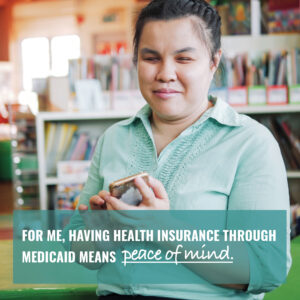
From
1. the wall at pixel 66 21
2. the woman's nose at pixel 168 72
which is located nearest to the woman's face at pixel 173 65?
the woman's nose at pixel 168 72

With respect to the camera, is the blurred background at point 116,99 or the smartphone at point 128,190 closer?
the smartphone at point 128,190

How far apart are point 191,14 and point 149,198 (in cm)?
41

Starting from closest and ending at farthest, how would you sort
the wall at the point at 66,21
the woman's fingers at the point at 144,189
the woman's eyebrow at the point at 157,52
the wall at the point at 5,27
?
the woman's fingers at the point at 144,189, the woman's eyebrow at the point at 157,52, the wall at the point at 66,21, the wall at the point at 5,27

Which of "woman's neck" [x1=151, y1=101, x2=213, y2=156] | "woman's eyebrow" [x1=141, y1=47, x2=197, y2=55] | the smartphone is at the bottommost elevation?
the smartphone

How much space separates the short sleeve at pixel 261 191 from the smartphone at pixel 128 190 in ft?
0.68

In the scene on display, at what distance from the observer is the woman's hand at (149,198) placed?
2.43ft

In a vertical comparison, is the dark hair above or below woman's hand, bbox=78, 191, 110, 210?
above

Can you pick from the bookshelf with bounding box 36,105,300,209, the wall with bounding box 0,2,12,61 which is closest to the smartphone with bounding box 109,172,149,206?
the bookshelf with bounding box 36,105,300,209

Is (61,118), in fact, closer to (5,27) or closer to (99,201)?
(99,201)

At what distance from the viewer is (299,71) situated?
286 cm

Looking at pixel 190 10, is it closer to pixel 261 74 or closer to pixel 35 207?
pixel 261 74

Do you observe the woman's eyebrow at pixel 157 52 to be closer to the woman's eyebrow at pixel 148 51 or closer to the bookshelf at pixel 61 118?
→ the woman's eyebrow at pixel 148 51

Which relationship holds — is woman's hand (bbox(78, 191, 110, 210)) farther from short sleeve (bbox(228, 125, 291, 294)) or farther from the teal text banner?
short sleeve (bbox(228, 125, 291, 294))

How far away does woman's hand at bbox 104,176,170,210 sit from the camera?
29.2 inches
